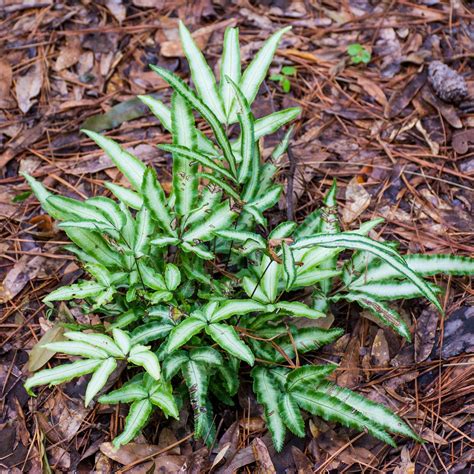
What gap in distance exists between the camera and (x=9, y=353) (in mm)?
1995

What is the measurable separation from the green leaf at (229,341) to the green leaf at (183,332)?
Result: 0.10 ft

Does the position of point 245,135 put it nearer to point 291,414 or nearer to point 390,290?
point 390,290

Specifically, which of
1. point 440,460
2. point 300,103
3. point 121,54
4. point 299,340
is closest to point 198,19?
point 121,54

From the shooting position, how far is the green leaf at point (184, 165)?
172cm

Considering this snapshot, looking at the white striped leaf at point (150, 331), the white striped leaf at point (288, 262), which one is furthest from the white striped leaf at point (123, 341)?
the white striped leaf at point (288, 262)

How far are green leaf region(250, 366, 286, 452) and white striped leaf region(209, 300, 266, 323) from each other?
Answer: 0.89 ft

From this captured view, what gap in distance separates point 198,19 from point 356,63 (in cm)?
84

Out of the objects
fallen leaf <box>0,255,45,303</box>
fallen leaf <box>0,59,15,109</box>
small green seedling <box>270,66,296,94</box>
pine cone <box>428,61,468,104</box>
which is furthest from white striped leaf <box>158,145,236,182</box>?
fallen leaf <box>0,59,15,109</box>

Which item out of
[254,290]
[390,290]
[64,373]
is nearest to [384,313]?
[390,290]

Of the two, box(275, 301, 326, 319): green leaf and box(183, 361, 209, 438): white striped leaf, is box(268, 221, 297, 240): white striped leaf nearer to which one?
box(275, 301, 326, 319): green leaf

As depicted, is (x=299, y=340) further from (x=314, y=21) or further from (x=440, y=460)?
(x=314, y=21)

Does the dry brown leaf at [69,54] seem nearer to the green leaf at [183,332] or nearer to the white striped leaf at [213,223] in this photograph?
the white striped leaf at [213,223]

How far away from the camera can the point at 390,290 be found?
1.80m

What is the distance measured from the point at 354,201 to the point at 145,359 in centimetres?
114
